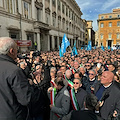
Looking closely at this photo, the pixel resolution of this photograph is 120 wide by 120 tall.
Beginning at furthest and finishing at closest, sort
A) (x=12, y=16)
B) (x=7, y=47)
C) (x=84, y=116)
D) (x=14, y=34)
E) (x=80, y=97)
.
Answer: (x=14, y=34), (x=12, y=16), (x=80, y=97), (x=84, y=116), (x=7, y=47)

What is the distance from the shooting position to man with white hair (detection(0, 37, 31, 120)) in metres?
1.20

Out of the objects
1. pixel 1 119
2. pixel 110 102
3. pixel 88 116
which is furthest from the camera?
pixel 110 102

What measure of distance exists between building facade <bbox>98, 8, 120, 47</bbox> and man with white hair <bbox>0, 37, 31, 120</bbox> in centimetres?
5164

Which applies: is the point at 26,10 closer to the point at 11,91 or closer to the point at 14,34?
the point at 14,34

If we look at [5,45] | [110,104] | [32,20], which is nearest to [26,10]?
[32,20]

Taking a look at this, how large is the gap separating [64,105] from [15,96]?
1176mm

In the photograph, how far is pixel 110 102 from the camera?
82.0 inches

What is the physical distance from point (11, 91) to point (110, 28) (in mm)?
52713

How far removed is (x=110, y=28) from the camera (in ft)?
154

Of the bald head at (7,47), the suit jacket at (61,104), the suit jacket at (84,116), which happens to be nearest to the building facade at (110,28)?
the suit jacket at (61,104)

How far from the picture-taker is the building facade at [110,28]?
46125mm

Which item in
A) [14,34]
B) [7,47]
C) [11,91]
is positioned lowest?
[11,91]

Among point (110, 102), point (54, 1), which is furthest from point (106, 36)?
point (110, 102)

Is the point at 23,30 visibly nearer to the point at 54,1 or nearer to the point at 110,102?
the point at 54,1
